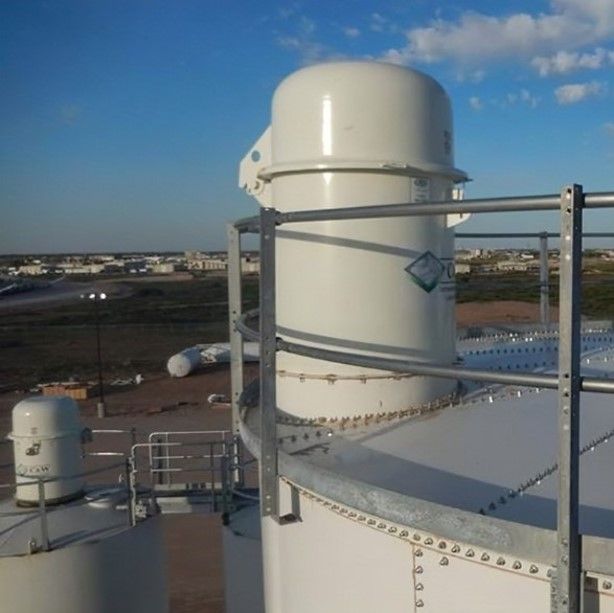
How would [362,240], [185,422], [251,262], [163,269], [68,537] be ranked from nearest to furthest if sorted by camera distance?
[362,240]
[68,537]
[251,262]
[185,422]
[163,269]

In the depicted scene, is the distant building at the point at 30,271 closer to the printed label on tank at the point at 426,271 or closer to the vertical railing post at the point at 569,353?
the printed label on tank at the point at 426,271

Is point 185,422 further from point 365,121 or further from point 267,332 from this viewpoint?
point 267,332

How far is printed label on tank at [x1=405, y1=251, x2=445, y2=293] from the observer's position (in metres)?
3.86

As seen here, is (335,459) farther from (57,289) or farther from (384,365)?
(57,289)

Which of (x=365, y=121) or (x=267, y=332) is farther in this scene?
(x=365, y=121)

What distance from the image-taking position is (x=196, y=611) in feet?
33.6

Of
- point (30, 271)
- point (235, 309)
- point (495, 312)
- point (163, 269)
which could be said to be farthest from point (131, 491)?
point (30, 271)

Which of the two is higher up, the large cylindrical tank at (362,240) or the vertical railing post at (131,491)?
the large cylindrical tank at (362,240)

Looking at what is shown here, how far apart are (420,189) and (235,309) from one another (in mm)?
1604

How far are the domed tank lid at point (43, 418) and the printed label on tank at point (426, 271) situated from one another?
12.4 feet

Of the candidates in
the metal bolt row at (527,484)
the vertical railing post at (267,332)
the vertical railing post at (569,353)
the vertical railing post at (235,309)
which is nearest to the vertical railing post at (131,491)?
the vertical railing post at (235,309)

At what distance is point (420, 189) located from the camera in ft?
12.9

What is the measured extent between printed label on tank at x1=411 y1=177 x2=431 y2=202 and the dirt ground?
8.09 m

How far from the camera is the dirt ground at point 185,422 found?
36.6ft
